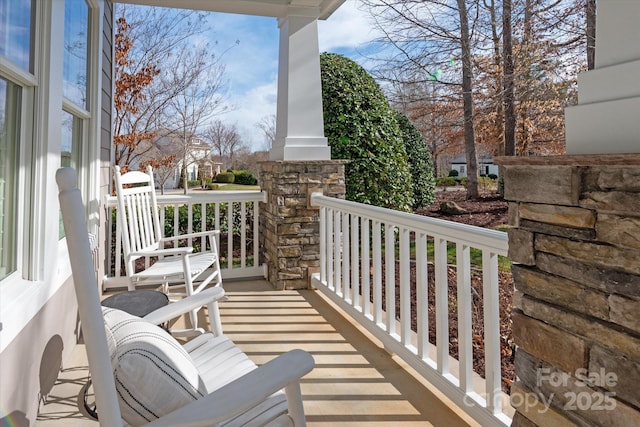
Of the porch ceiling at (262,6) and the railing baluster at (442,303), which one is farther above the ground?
the porch ceiling at (262,6)

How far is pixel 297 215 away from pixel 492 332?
2.49 meters

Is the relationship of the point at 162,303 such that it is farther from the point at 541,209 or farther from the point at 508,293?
the point at 508,293

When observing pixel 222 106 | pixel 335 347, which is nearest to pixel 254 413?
pixel 335 347

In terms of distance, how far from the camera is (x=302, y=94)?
158 inches

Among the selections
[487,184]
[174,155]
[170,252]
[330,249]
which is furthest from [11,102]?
[487,184]

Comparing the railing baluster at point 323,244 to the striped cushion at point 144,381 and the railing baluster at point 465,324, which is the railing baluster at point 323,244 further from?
the striped cushion at point 144,381

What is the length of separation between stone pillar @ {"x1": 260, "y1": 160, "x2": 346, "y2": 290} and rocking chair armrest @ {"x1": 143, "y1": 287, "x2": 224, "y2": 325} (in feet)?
7.05

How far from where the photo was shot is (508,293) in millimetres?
4184

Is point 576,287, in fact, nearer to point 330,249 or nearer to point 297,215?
point 330,249

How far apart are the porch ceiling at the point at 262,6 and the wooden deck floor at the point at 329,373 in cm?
276

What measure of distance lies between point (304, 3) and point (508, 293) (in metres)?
3.50

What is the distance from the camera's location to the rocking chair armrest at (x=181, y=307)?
160 centimetres

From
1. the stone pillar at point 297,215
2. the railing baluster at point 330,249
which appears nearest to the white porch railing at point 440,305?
the railing baluster at point 330,249

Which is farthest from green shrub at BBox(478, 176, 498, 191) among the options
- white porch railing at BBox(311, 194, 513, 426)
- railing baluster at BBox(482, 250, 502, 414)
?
railing baluster at BBox(482, 250, 502, 414)
